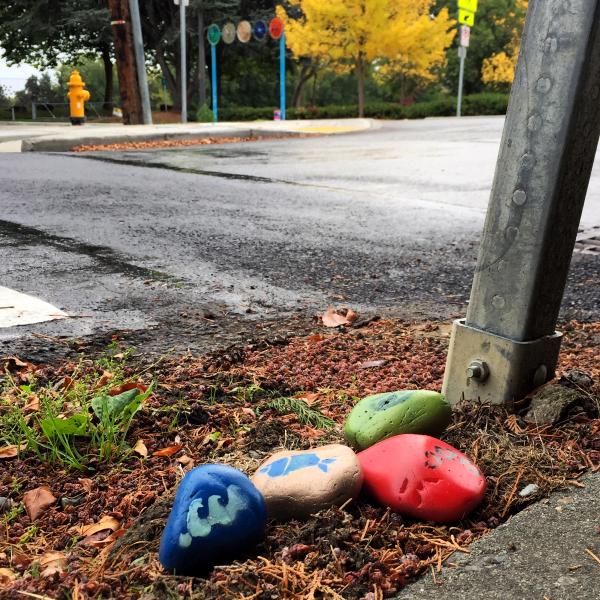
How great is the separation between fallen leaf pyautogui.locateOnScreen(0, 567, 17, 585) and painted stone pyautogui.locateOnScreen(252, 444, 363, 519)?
0.59 metres

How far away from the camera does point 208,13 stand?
32.9 m

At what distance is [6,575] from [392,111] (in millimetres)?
32262

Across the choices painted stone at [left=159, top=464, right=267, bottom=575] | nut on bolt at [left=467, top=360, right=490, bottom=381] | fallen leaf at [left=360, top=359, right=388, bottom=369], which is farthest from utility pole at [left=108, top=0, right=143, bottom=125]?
painted stone at [left=159, top=464, right=267, bottom=575]

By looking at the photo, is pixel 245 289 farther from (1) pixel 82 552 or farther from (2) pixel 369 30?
(2) pixel 369 30

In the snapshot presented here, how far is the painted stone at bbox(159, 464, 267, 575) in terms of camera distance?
1633 millimetres

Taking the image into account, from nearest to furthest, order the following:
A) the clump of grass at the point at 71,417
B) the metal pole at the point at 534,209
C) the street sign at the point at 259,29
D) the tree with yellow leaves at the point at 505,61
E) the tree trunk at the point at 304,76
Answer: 1. the metal pole at the point at 534,209
2. the clump of grass at the point at 71,417
3. the street sign at the point at 259,29
4. the tree trunk at the point at 304,76
5. the tree with yellow leaves at the point at 505,61

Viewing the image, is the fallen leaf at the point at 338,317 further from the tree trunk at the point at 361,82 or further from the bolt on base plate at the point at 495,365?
the tree trunk at the point at 361,82

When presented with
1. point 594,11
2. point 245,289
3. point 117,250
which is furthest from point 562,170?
point 117,250

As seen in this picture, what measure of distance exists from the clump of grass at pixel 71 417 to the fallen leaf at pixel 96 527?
28 cm

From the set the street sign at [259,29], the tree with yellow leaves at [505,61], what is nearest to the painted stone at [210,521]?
the street sign at [259,29]

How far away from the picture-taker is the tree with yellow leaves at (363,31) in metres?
32.6

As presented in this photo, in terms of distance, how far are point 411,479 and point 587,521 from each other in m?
0.42

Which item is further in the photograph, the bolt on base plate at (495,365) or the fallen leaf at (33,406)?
the fallen leaf at (33,406)

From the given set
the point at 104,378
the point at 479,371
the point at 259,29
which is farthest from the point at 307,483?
the point at 259,29
